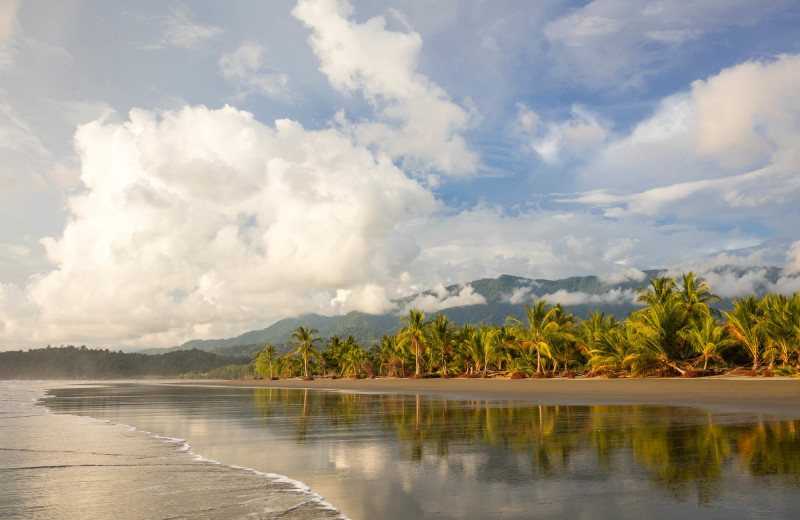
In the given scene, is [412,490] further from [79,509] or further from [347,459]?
[79,509]

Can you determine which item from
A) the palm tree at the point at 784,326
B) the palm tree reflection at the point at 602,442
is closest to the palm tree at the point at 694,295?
the palm tree at the point at 784,326

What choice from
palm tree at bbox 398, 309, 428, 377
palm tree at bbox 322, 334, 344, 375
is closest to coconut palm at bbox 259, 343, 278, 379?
palm tree at bbox 322, 334, 344, 375

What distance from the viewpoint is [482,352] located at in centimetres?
7356

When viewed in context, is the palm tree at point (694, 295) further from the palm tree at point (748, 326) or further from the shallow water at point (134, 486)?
the shallow water at point (134, 486)

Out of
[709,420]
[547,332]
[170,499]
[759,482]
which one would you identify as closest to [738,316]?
[547,332]

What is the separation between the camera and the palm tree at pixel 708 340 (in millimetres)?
39716

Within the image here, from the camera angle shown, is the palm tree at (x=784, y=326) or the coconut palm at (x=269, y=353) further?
the coconut palm at (x=269, y=353)

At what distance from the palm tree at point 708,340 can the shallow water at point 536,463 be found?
26587 millimetres

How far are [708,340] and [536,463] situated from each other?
1474 inches

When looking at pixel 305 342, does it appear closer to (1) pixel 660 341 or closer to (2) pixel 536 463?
(1) pixel 660 341

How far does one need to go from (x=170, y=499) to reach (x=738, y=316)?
46827mm

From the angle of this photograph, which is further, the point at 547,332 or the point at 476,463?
the point at 547,332

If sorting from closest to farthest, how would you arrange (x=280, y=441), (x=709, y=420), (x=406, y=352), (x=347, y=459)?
1. (x=347, y=459)
2. (x=280, y=441)
3. (x=709, y=420)
4. (x=406, y=352)

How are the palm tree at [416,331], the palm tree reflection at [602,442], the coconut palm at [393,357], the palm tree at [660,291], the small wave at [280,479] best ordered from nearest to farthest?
the small wave at [280,479]
the palm tree reflection at [602,442]
the palm tree at [660,291]
the palm tree at [416,331]
the coconut palm at [393,357]
